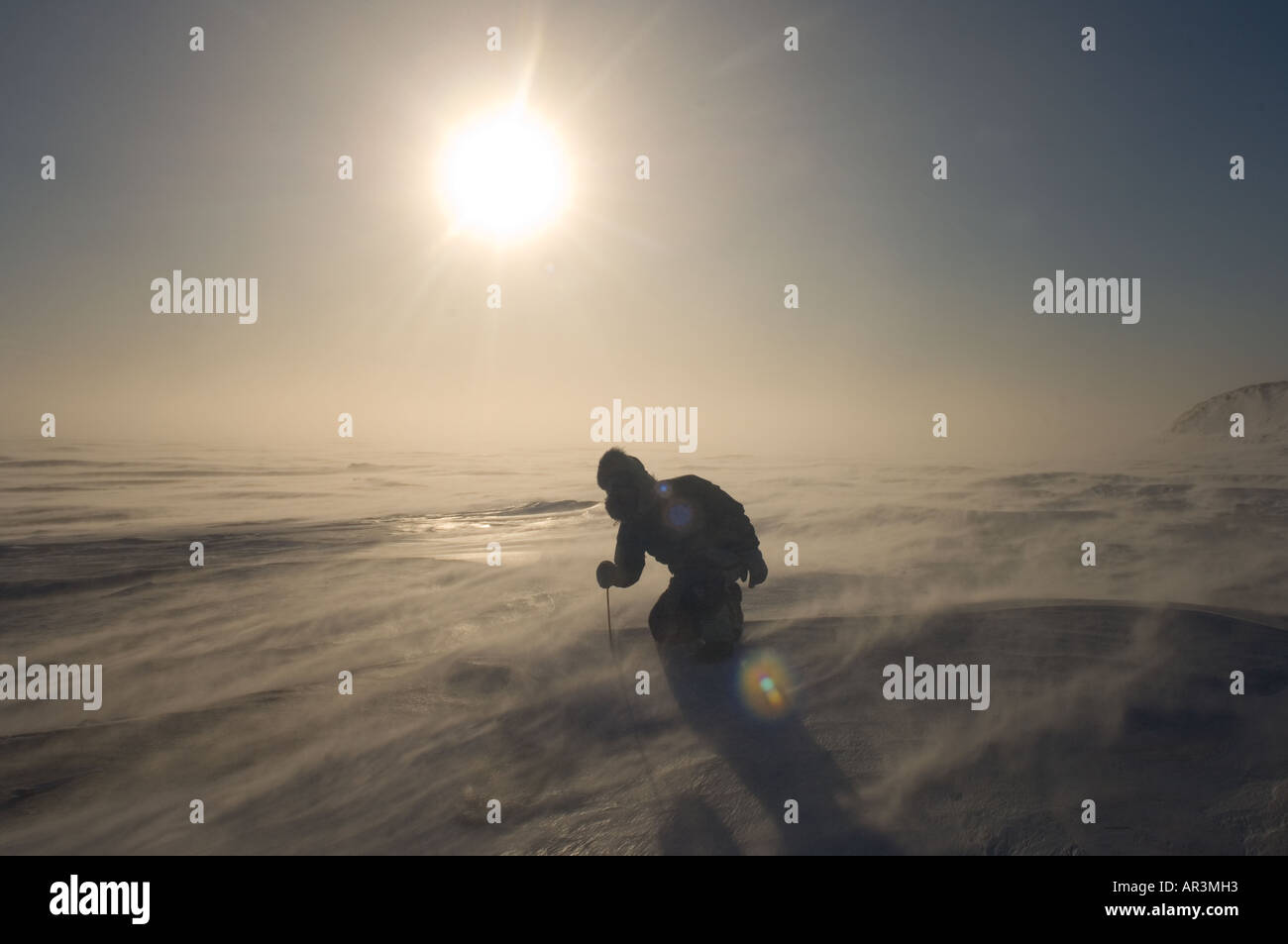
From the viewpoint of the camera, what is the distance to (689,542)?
5074 mm

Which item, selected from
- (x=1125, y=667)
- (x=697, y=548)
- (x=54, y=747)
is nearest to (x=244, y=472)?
(x=54, y=747)

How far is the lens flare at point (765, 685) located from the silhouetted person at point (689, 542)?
263mm

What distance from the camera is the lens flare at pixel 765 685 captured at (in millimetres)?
4246

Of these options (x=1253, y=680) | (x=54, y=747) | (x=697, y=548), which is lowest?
(x=54, y=747)

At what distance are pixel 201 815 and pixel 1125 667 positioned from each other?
231 inches

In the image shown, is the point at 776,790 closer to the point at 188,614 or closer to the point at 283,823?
the point at 283,823

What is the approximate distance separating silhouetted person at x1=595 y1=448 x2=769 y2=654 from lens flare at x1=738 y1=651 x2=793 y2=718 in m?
0.26

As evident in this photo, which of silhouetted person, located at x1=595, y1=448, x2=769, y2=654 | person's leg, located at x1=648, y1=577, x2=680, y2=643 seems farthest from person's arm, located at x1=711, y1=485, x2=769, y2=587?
person's leg, located at x1=648, y1=577, x2=680, y2=643

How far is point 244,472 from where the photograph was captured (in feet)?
107

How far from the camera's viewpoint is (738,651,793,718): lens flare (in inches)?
167

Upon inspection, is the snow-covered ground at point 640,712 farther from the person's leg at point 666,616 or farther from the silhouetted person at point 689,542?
the silhouetted person at point 689,542

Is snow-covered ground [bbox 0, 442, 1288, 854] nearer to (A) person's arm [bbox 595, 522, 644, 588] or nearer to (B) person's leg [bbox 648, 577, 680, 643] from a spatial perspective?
(B) person's leg [bbox 648, 577, 680, 643]

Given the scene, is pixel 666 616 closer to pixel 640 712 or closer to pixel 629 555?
pixel 629 555

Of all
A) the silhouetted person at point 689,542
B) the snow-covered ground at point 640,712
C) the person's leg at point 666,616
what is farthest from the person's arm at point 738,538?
the snow-covered ground at point 640,712
